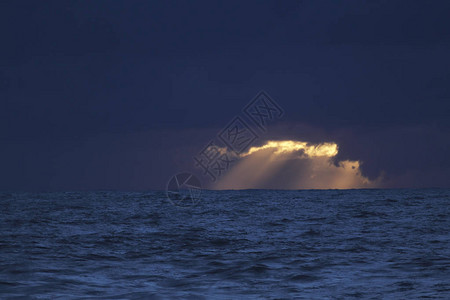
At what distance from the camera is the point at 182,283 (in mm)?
13031

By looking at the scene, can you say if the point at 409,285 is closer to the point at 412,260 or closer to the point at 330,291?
the point at 330,291

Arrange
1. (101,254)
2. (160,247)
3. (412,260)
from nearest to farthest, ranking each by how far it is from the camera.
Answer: (412,260) → (101,254) → (160,247)

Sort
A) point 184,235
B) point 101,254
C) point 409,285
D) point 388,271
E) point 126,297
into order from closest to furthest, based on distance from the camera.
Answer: point 126,297
point 409,285
point 388,271
point 101,254
point 184,235

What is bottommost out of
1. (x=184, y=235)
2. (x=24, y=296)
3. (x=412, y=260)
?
(x=24, y=296)

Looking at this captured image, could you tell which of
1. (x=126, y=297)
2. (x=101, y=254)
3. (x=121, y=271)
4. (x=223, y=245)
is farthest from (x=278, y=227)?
(x=126, y=297)

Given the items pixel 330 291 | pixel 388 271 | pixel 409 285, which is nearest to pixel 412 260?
pixel 388 271

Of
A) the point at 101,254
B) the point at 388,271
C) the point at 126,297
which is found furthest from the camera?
the point at 101,254

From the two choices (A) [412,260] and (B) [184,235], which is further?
(B) [184,235]

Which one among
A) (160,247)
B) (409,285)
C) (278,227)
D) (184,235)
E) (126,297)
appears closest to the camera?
(126,297)

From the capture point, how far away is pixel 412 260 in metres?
16.1

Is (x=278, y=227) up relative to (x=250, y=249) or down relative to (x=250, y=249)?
up

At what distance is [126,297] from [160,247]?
916 centimetres

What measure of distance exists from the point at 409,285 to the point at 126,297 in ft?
22.2

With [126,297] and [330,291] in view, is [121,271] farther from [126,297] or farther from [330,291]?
[330,291]
